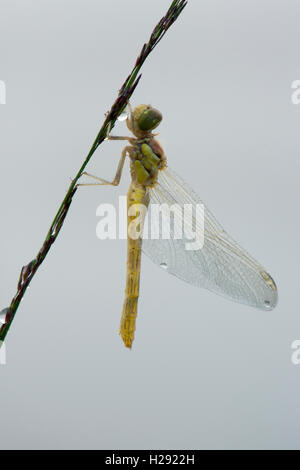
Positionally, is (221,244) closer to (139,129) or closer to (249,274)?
(249,274)

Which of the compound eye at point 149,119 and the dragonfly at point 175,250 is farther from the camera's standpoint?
the dragonfly at point 175,250

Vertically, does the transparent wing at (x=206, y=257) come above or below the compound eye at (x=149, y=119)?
below

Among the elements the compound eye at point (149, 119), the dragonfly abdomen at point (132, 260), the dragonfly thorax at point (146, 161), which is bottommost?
the dragonfly abdomen at point (132, 260)

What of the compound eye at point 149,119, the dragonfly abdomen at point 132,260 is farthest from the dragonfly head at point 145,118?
the dragonfly abdomen at point 132,260

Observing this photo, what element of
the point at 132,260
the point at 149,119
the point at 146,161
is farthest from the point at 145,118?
the point at 132,260

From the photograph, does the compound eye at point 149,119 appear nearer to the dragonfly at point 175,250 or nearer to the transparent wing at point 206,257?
the dragonfly at point 175,250

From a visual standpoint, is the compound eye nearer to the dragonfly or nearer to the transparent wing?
the dragonfly

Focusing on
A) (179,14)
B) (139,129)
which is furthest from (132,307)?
(179,14)
